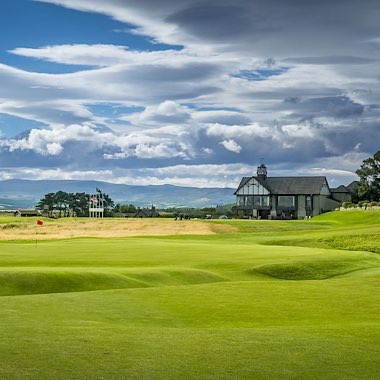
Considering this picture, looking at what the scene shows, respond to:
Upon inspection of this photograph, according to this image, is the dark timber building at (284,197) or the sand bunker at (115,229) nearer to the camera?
the sand bunker at (115,229)

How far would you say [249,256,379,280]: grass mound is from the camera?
1517 inches

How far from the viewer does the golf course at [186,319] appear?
13750 mm

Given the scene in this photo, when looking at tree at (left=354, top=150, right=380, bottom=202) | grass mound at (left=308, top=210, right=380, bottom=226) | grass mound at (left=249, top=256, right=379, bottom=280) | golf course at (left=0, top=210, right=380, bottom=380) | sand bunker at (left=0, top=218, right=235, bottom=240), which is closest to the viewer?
golf course at (left=0, top=210, right=380, bottom=380)

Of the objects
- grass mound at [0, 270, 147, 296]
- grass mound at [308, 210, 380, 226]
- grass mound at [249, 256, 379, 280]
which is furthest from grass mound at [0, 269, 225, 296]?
grass mound at [308, 210, 380, 226]

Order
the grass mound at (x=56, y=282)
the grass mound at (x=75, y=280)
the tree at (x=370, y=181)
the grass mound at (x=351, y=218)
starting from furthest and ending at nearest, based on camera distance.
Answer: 1. the tree at (x=370, y=181)
2. the grass mound at (x=351, y=218)
3. the grass mound at (x=75, y=280)
4. the grass mound at (x=56, y=282)

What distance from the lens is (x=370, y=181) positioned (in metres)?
144

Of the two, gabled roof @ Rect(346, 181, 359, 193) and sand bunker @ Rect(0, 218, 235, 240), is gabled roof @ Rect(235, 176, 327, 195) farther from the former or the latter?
sand bunker @ Rect(0, 218, 235, 240)

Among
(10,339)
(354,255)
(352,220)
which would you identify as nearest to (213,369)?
(10,339)

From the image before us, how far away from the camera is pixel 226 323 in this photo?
67.2 ft

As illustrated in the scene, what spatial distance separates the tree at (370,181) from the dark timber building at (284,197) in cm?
1666

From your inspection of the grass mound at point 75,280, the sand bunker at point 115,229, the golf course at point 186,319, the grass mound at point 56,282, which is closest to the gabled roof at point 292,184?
the sand bunker at point 115,229

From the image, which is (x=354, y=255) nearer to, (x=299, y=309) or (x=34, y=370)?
(x=299, y=309)

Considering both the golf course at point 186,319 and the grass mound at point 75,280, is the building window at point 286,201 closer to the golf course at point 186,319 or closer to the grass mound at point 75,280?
the golf course at point 186,319

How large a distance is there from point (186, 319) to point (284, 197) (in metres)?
144
